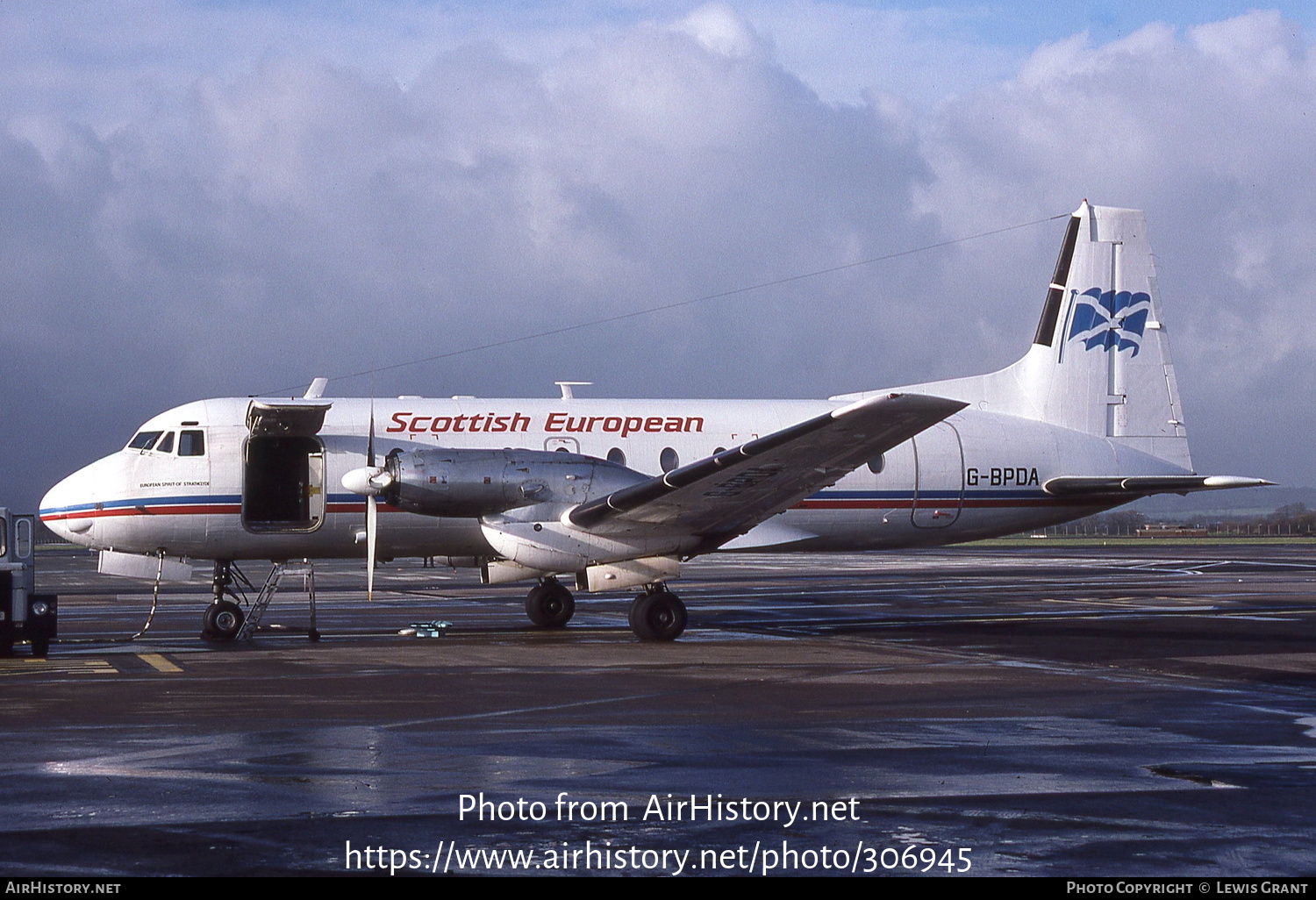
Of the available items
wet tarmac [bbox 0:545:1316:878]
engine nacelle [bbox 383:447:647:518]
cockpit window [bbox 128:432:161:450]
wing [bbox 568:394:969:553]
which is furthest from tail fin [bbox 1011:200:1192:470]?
cockpit window [bbox 128:432:161:450]

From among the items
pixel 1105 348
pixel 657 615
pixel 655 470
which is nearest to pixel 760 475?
pixel 657 615

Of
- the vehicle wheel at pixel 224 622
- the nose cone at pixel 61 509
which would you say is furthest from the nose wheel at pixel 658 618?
the nose cone at pixel 61 509

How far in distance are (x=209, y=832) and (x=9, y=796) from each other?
1.66 meters

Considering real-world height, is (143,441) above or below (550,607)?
above

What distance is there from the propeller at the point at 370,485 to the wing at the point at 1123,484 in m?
10.5

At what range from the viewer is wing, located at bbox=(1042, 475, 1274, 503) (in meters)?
20.9

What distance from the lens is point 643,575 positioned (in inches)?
705

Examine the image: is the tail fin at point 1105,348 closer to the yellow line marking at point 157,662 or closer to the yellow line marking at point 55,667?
the yellow line marking at point 157,662

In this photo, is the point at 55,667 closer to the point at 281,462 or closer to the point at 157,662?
the point at 157,662

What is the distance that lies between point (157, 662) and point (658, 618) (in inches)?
241

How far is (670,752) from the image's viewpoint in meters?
9.14

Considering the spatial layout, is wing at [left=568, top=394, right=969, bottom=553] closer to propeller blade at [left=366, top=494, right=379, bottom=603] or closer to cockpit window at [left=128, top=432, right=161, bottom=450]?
propeller blade at [left=366, top=494, right=379, bottom=603]

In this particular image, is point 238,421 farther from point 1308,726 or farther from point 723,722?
point 1308,726

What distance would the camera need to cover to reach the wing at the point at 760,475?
1537 cm
